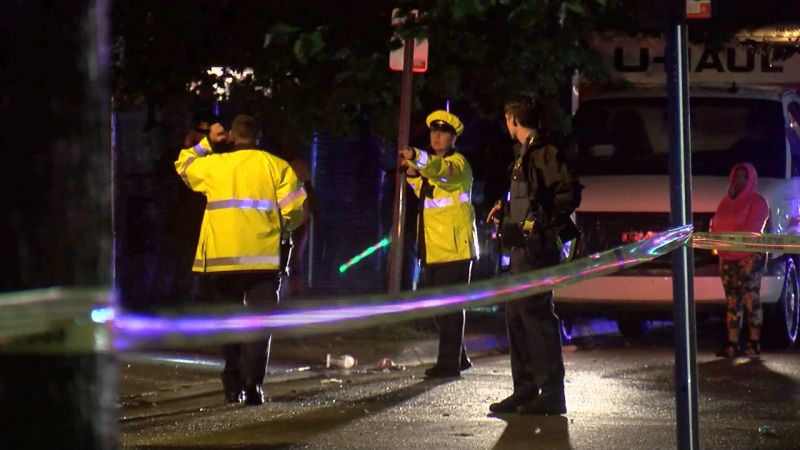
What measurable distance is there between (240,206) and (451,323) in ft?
7.39

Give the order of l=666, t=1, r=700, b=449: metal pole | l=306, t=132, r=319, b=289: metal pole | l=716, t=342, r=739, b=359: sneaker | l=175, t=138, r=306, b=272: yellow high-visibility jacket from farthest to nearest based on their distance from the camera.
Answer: l=306, t=132, r=319, b=289: metal pole
l=716, t=342, r=739, b=359: sneaker
l=175, t=138, r=306, b=272: yellow high-visibility jacket
l=666, t=1, r=700, b=449: metal pole

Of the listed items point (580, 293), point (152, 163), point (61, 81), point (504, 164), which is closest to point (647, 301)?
point (580, 293)

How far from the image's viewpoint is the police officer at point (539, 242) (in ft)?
27.4

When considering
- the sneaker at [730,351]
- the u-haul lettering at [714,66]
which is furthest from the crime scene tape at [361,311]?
the u-haul lettering at [714,66]

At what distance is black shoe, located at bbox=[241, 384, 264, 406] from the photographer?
8953 mm

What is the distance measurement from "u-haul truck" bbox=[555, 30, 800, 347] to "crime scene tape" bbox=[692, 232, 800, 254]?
19.0ft

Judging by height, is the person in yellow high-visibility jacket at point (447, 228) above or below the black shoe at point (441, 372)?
above

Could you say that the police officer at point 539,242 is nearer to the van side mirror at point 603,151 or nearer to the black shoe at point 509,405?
the black shoe at point 509,405

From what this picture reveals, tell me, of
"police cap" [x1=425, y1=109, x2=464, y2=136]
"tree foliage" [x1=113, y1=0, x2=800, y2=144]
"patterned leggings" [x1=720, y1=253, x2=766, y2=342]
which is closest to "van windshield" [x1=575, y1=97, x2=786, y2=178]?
"tree foliage" [x1=113, y1=0, x2=800, y2=144]

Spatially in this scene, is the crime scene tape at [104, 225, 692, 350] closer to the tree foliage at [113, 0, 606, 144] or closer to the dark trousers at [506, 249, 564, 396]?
the dark trousers at [506, 249, 564, 396]

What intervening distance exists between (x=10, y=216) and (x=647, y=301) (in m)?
11.7

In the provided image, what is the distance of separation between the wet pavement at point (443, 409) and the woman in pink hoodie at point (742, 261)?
0.51 metres

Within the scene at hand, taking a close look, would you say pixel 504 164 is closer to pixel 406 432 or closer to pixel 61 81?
pixel 406 432

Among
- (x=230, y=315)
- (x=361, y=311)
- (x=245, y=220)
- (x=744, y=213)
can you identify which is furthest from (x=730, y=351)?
(x=230, y=315)
